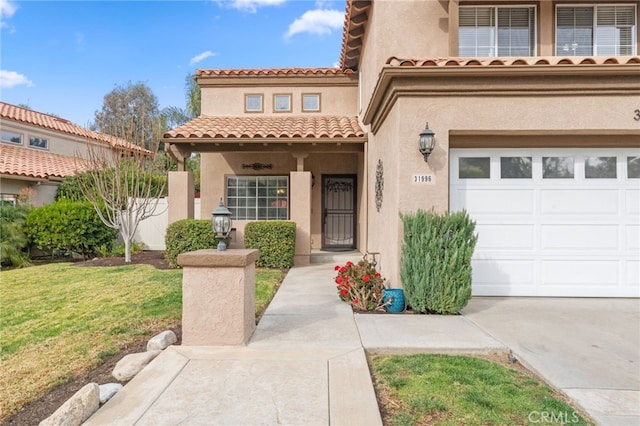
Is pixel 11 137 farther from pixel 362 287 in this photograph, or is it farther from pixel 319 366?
pixel 319 366

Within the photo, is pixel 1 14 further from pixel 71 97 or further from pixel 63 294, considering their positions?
pixel 71 97

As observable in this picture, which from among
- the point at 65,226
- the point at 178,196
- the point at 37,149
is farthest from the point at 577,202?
the point at 37,149

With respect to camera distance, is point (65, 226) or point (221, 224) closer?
point (221, 224)

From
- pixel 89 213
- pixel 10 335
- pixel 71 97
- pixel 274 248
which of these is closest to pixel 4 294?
pixel 10 335

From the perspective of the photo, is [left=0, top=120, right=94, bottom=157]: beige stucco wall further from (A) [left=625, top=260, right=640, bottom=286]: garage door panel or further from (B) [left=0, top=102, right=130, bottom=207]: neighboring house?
(A) [left=625, top=260, right=640, bottom=286]: garage door panel

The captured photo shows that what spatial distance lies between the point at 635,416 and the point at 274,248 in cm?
752

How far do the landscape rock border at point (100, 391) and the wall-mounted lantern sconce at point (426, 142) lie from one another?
4.50 meters

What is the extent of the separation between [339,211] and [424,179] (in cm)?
670

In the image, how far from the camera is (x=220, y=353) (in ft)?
12.6

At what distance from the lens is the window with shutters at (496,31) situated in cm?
734

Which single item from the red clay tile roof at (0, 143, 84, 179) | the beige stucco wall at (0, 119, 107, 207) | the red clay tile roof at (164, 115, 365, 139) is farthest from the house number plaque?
the red clay tile roof at (0, 143, 84, 179)

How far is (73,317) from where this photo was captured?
534 centimetres

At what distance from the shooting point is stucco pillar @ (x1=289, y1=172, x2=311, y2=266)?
32.3 feet

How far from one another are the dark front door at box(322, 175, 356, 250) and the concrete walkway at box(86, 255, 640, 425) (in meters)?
6.62
